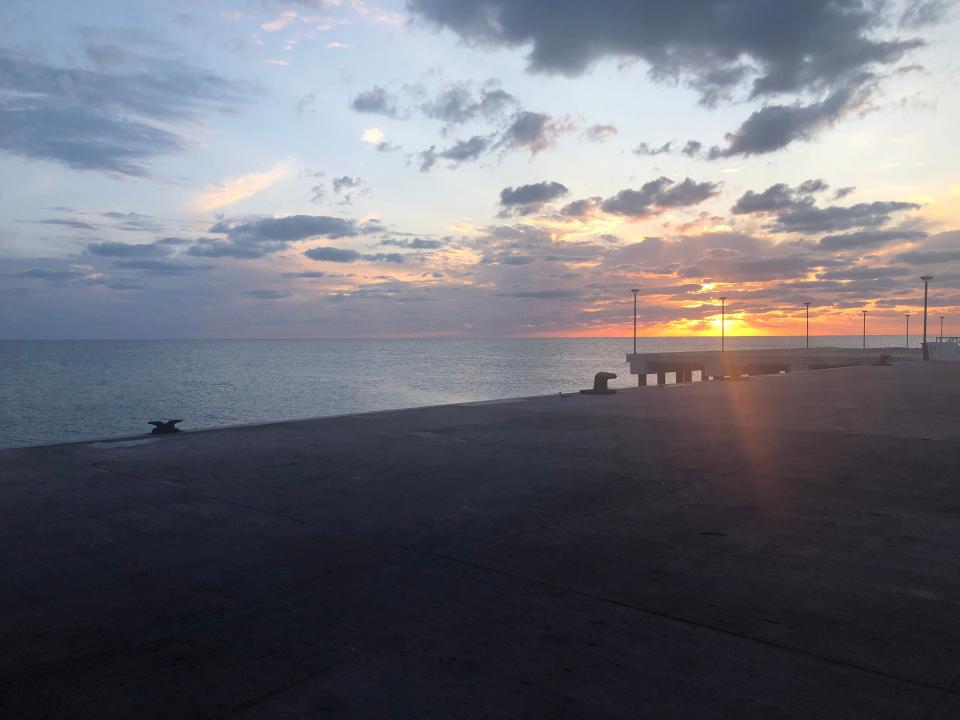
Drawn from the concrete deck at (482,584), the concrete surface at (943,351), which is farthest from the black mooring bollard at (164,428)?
the concrete surface at (943,351)

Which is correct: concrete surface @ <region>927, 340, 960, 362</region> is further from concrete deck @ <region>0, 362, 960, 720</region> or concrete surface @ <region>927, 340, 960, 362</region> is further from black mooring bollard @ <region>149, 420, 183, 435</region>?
black mooring bollard @ <region>149, 420, 183, 435</region>

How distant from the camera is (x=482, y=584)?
539 cm

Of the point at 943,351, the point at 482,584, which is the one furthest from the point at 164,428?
the point at 943,351

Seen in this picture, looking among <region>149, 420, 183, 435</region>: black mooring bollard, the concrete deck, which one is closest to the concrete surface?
the concrete deck

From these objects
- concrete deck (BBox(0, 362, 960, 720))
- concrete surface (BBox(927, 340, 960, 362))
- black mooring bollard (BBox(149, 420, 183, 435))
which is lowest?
concrete deck (BBox(0, 362, 960, 720))

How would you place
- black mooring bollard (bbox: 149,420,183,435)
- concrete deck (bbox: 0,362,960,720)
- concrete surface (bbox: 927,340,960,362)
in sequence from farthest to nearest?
concrete surface (bbox: 927,340,960,362) < black mooring bollard (bbox: 149,420,183,435) < concrete deck (bbox: 0,362,960,720)

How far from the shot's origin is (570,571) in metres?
5.65

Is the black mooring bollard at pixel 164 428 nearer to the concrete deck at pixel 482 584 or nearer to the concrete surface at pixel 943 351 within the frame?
the concrete deck at pixel 482 584

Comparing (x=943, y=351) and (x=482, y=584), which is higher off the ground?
(x=943, y=351)

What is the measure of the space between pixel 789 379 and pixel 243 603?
28.0m

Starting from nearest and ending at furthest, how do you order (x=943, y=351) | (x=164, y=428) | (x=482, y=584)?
(x=482, y=584), (x=164, y=428), (x=943, y=351)

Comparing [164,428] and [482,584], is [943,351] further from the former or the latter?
[482,584]

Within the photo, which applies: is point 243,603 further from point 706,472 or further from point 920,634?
point 706,472

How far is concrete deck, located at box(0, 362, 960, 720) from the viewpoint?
3771 mm
